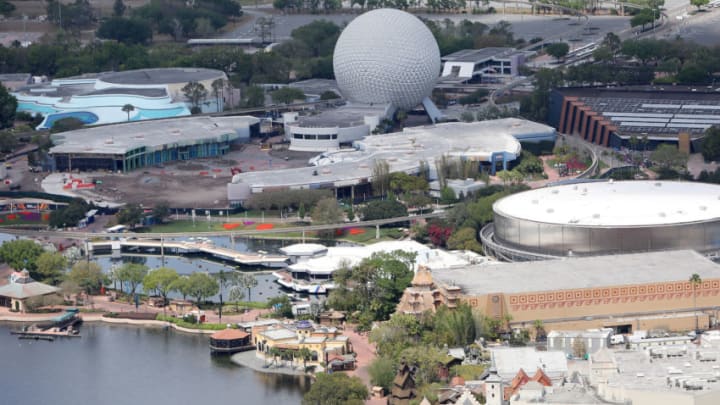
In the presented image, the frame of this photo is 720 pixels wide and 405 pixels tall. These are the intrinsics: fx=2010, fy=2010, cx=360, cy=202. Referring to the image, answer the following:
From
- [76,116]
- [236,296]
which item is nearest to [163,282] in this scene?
[236,296]

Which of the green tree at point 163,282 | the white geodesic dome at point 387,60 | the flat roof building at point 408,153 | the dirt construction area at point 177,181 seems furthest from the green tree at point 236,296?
the white geodesic dome at point 387,60

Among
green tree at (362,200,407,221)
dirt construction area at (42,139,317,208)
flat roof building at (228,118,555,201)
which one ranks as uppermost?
flat roof building at (228,118,555,201)

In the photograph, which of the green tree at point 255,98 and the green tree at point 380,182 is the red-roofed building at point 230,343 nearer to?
the green tree at point 380,182

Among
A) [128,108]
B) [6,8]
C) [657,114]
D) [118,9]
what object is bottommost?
[128,108]

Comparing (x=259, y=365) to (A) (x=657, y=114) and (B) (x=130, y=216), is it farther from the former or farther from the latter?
(A) (x=657, y=114)

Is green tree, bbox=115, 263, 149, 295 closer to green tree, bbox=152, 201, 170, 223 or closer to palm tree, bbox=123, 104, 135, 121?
green tree, bbox=152, 201, 170, 223

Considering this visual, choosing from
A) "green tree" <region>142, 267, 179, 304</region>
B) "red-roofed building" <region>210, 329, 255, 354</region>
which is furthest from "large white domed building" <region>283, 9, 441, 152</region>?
"red-roofed building" <region>210, 329, 255, 354</region>
